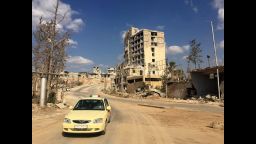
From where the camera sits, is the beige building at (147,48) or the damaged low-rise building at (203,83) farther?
the beige building at (147,48)

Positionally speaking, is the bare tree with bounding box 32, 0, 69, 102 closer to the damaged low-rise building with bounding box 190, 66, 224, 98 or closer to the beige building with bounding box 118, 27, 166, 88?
the damaged low-rise building with bounding box 190, 66, 224, 98

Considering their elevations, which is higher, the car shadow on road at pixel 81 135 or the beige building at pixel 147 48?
the beige building at pixel 147 48

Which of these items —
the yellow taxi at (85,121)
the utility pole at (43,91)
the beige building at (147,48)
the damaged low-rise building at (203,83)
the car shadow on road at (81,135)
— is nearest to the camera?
the yellow taxi at (85,121)

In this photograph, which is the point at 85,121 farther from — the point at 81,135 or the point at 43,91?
the point at 43,91

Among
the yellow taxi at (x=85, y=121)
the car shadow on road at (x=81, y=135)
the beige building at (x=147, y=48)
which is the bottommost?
the car shadow on road at (x=81, y=135)

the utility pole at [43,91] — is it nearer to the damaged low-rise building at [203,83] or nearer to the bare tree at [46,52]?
the bare tree at [46,52]

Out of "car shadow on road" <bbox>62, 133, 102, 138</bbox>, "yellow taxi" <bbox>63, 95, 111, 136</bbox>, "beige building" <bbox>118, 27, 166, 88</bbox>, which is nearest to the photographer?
A: "yellow taxi" <bbox>63, 95, 111, 136</bbox>

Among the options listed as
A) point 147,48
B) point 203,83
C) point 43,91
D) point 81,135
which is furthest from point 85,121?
point 147,48

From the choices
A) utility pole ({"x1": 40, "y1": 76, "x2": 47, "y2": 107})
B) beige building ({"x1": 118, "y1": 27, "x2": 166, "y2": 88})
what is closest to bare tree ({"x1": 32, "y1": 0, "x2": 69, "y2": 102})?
utility pole ({"x1": 40, "y1": 76, "x2": 47, "y2": 107})

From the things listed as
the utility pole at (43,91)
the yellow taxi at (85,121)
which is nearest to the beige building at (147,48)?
the utility pole at (43,91)

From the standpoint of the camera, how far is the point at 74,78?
609ft
